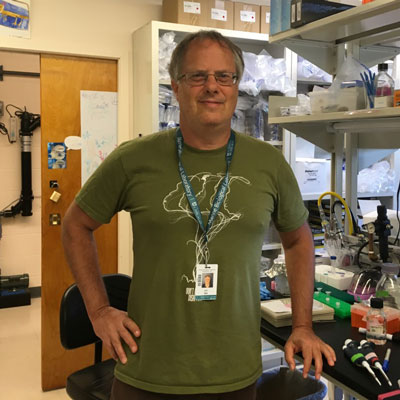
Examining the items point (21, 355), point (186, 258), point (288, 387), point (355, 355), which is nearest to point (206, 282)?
point (186, 258)

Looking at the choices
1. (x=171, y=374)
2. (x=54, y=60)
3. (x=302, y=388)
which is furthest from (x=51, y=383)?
(x=171, y=374)

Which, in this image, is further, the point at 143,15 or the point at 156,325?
the point at 143,15

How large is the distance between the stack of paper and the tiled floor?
1.92 metres

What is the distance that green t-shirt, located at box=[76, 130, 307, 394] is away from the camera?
1217 mm

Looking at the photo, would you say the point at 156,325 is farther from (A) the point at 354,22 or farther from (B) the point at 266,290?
(A) the point at 354,22

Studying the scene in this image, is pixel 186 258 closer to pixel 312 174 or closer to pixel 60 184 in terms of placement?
pixel 60 184

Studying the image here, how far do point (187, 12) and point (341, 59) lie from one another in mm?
966

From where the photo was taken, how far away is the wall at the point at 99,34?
2.75 metres

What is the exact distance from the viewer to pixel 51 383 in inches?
121

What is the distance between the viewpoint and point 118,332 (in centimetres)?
126

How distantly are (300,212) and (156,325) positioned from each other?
523 mm

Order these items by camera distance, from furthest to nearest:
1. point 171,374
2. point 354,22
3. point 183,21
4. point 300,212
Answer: point 183,21, point 354,22, point 300,212, point 171,374

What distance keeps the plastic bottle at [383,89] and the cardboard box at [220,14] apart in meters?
1.34

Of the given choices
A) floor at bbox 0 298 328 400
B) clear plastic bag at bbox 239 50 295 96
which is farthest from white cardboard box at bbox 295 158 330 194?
floor at bbox 0 298 328 400
